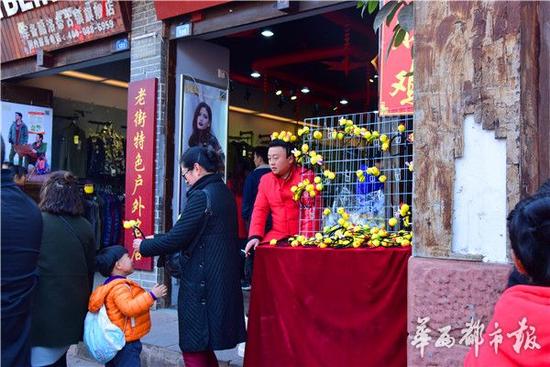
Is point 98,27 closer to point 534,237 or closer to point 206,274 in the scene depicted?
point 206,274

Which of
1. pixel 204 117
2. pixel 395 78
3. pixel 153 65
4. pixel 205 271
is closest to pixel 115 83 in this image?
pixel 153 65

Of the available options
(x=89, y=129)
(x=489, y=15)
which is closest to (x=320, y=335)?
(x=489, y=15)

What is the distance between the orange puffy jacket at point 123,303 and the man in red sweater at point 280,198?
1033mm

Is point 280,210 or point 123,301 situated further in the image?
point 280,210

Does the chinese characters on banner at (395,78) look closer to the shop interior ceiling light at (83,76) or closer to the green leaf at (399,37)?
the green leaf at (399,37)

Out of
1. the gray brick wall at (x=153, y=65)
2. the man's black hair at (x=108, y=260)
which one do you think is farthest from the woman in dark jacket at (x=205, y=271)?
the gray brick wall at (x=153, y=65)

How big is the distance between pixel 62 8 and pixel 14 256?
6181 mm

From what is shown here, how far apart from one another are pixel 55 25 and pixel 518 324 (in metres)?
7.84

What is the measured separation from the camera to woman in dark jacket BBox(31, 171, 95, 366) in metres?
3.23

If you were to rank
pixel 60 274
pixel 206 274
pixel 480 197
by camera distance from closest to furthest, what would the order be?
pixel 480 197 → pixel 60 274 → pixel 206 274

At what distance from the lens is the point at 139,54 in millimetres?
6969

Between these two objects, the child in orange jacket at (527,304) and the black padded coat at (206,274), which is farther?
the black padded coat at (206,274)

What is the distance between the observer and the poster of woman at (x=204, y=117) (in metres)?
6.77

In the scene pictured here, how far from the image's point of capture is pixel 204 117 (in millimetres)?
6930
